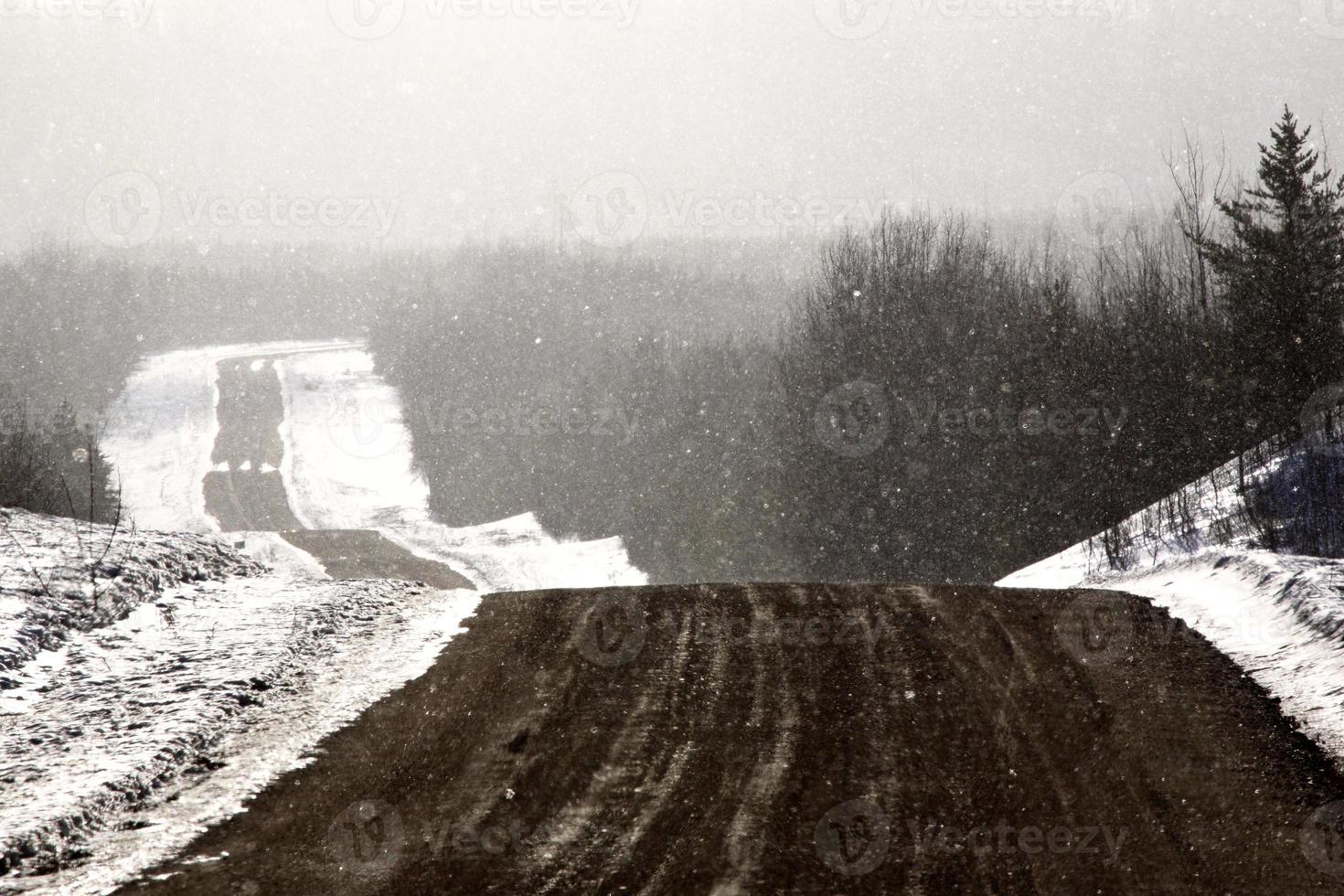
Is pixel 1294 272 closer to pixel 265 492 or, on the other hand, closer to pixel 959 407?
pixel 959 407

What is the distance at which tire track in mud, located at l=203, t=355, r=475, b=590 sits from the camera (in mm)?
28609

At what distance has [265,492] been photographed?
44.2 m

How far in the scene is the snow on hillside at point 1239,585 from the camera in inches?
229

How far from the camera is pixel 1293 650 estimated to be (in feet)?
20.6

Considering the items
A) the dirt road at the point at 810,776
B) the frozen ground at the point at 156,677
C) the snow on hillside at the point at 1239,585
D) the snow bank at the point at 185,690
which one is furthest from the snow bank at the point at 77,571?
the snow on hillside at the point at 1239,585

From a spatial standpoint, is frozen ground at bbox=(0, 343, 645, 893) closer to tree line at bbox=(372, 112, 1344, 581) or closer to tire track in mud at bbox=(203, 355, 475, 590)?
tire track in mud at bbox=(203, 355, 475, 590)

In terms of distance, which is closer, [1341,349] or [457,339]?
[1341,349]

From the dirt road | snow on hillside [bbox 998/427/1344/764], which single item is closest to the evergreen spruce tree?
snow on hillside [bbox 998/427/1344/764]

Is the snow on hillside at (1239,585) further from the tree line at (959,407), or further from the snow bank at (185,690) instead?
the tree line at (959,407)

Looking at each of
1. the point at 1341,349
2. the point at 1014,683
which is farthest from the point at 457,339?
the point at 1014,683

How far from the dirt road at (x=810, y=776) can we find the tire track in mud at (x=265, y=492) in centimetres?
1373

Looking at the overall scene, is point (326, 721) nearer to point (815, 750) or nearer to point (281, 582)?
point (815, 750)

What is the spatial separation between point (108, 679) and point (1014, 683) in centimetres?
598

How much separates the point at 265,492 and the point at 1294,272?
40467 millimetres
